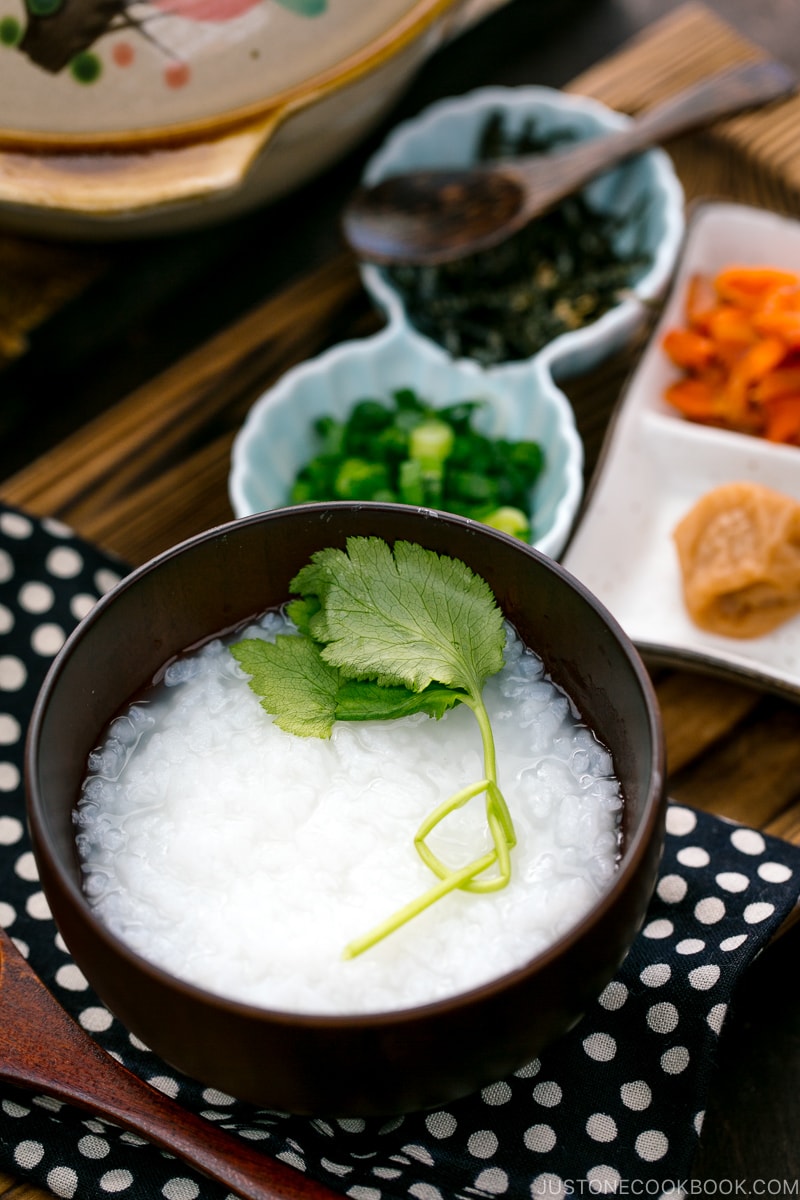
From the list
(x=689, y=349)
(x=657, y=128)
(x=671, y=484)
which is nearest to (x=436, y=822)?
(x=671, y=484)

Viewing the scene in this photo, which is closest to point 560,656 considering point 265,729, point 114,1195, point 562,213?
point 265,729

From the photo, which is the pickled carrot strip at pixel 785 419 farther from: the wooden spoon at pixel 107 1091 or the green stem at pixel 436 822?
the wooden spoon at pixel 107 1091

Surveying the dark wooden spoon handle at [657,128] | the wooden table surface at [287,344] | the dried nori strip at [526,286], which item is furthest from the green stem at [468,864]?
the dark wooden spoon handle at [657,128]

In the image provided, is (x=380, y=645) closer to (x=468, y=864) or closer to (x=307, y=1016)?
(x=468, y=864)

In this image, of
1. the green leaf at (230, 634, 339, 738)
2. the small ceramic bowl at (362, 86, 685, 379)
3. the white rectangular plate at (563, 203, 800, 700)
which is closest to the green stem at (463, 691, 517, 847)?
the green leaf at (230, 634, 339, 738)

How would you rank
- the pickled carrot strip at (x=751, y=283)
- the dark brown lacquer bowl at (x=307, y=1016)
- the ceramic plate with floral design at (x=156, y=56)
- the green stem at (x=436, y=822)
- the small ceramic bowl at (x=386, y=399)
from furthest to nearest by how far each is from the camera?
the pickled carrot strip at (x=751, y=283)
the small ceramic bowl at (x=386, y=399)
the ceramic plate with floral design at (x=156, y=56)
the green stem at (x=436, y=822)
the dark brown lacquer bowl at (x=307, y=1016)

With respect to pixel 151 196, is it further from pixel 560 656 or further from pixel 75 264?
pixel 560 656
